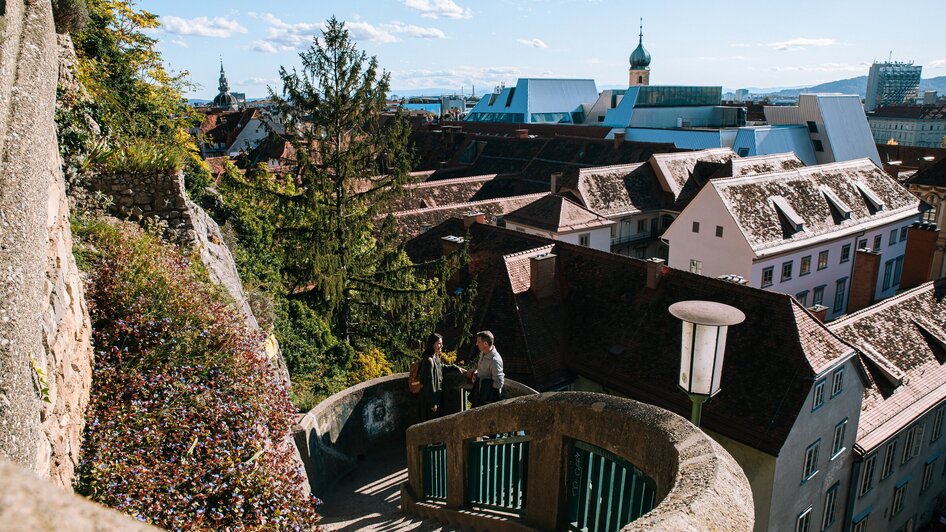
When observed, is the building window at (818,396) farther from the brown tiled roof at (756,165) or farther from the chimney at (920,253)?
the brown tiled roof at (756,165)

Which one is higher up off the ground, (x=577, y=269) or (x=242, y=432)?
(x=242, y=432)

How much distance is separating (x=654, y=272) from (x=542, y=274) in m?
3.43

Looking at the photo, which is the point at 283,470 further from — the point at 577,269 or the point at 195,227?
the point at 577,269

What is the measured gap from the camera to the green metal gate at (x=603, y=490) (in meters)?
5.35

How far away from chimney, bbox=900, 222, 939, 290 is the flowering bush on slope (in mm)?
34561

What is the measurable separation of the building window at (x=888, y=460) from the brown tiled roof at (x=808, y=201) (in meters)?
9.58

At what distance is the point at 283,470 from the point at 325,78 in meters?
12.0

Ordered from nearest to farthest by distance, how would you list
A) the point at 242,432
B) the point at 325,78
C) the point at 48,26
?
the point at 242,432 < the point at 48,26 < the point at 325,78

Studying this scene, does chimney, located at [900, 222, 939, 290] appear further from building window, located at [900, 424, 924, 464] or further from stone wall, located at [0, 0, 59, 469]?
stone wall, located at [0, 0, 59, 469]

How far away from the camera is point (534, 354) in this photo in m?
19.6

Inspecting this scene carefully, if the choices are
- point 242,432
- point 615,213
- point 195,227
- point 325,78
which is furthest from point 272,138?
point 615,213

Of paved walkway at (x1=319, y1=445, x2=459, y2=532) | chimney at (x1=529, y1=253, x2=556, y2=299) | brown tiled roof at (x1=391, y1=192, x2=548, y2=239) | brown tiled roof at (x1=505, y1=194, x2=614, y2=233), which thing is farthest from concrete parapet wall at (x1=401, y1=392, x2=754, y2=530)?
brown tiled roof at (x1=505, y1=194, x2=614, y2=233)

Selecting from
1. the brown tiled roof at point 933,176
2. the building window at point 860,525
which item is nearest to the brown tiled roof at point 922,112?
the brown tiled roof at point 933,176

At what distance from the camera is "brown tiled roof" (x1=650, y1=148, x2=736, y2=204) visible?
3891 cm
